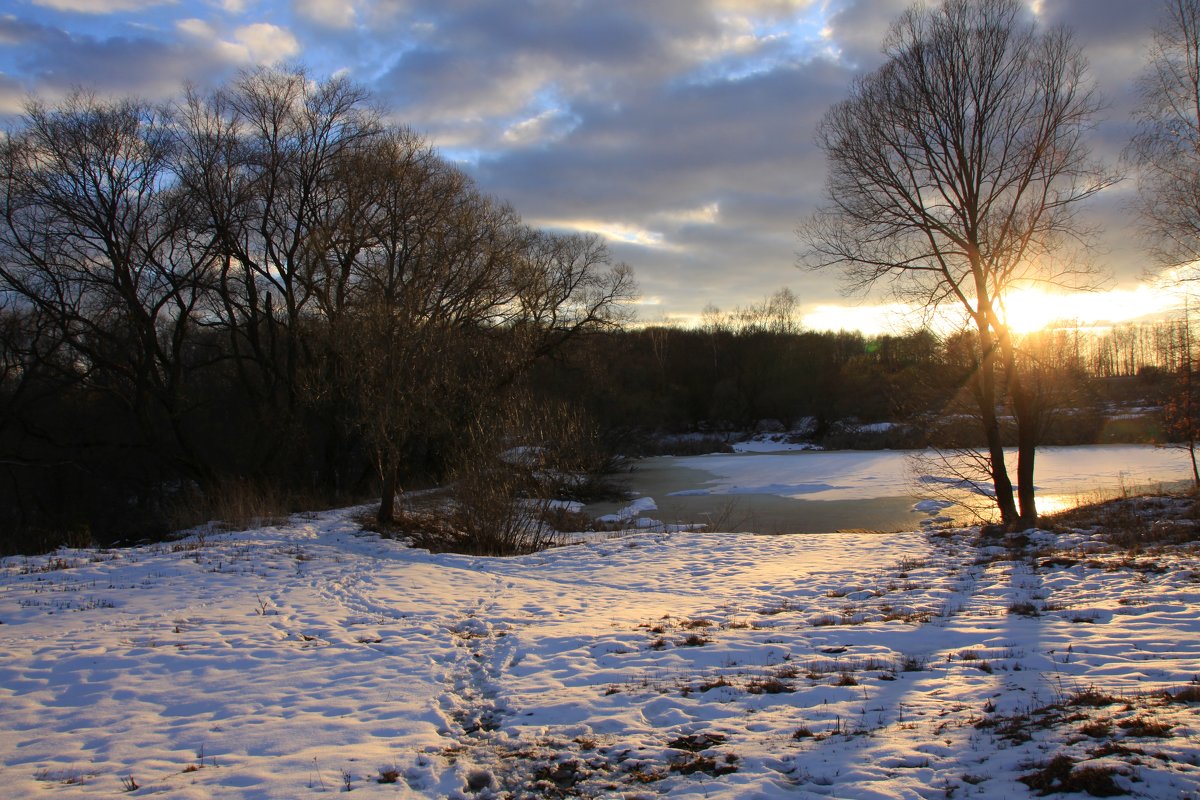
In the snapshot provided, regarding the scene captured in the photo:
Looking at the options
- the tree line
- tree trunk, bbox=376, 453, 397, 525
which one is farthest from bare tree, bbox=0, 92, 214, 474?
tree trunk, bbox=376, 453, 397, 525

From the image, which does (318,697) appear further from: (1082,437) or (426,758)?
(1082,437)

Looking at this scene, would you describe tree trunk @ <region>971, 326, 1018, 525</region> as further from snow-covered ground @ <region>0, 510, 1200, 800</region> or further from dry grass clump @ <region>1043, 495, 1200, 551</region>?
snow-covered ground @ <region>0, 510, 1200, 800</region>

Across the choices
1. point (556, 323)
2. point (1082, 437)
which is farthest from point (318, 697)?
point (1082, 437)

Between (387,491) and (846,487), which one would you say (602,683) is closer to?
(387,491)

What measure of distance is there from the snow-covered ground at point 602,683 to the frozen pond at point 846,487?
857cm

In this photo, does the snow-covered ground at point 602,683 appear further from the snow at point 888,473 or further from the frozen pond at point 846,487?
the snow at point 888,473

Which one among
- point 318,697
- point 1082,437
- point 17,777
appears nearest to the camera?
point 17,777

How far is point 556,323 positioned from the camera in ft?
104

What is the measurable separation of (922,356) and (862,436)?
34481mm

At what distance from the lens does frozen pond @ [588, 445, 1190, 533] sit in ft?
68.4

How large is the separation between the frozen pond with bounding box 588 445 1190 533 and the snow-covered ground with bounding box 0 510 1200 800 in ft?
28.1

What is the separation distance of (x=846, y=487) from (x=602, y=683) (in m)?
24.1

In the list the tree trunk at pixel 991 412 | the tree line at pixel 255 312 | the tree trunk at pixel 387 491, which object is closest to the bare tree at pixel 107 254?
the tree line at pixel 255 312

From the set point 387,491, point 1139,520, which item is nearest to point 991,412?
point 1139,520
